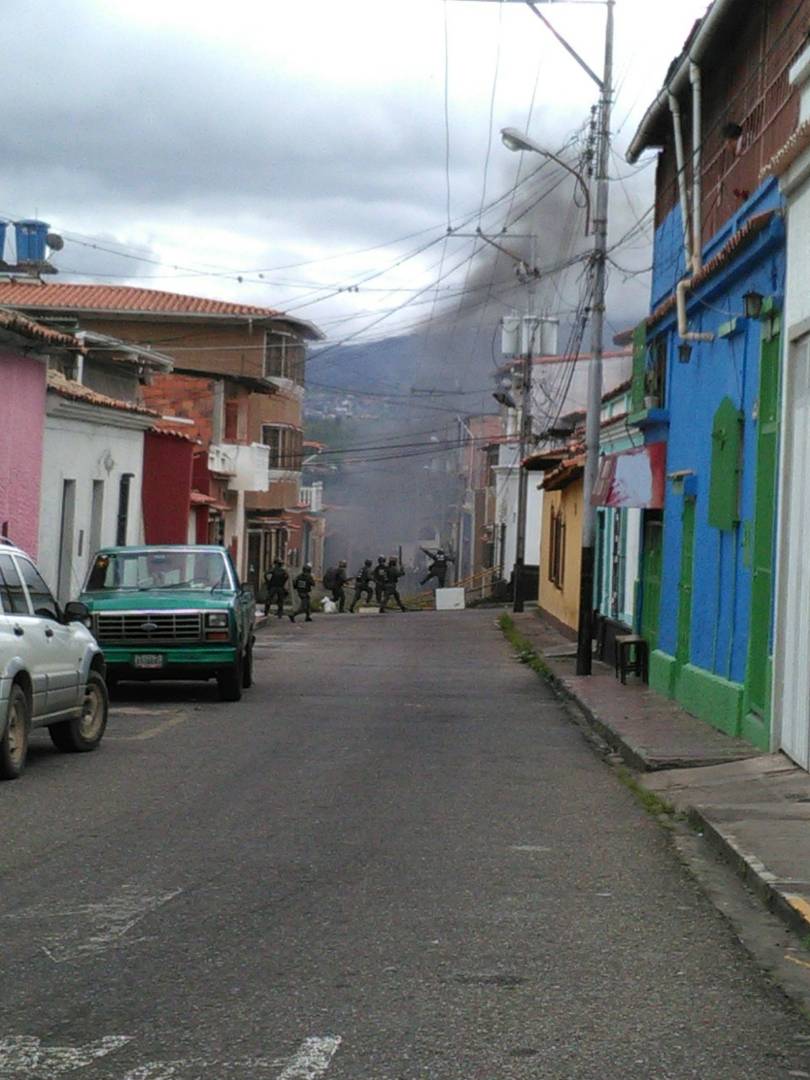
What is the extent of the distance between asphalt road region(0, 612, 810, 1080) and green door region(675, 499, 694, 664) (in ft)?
16.6

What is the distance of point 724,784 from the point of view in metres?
13.0

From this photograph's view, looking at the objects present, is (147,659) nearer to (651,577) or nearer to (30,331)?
(30,331)

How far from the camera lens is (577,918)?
7953 mm

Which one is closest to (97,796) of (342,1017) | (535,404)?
(342,1017)

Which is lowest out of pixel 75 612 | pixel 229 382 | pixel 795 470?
pixel 75 612

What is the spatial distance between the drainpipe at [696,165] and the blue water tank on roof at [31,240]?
25954 mm

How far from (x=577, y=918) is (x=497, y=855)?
5.79 ft

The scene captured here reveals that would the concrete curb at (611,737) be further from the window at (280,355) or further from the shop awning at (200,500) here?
the window at (280,355)

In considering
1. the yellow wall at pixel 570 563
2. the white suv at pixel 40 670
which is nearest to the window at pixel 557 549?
the yellow wall at pixel 570 563

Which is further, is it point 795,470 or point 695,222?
point 695,222

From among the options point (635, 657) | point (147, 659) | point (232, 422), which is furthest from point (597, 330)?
point (232, 422)

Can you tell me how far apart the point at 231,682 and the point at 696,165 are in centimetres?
838

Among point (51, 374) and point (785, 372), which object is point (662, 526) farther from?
point (51, 374)

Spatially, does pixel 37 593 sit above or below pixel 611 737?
above
